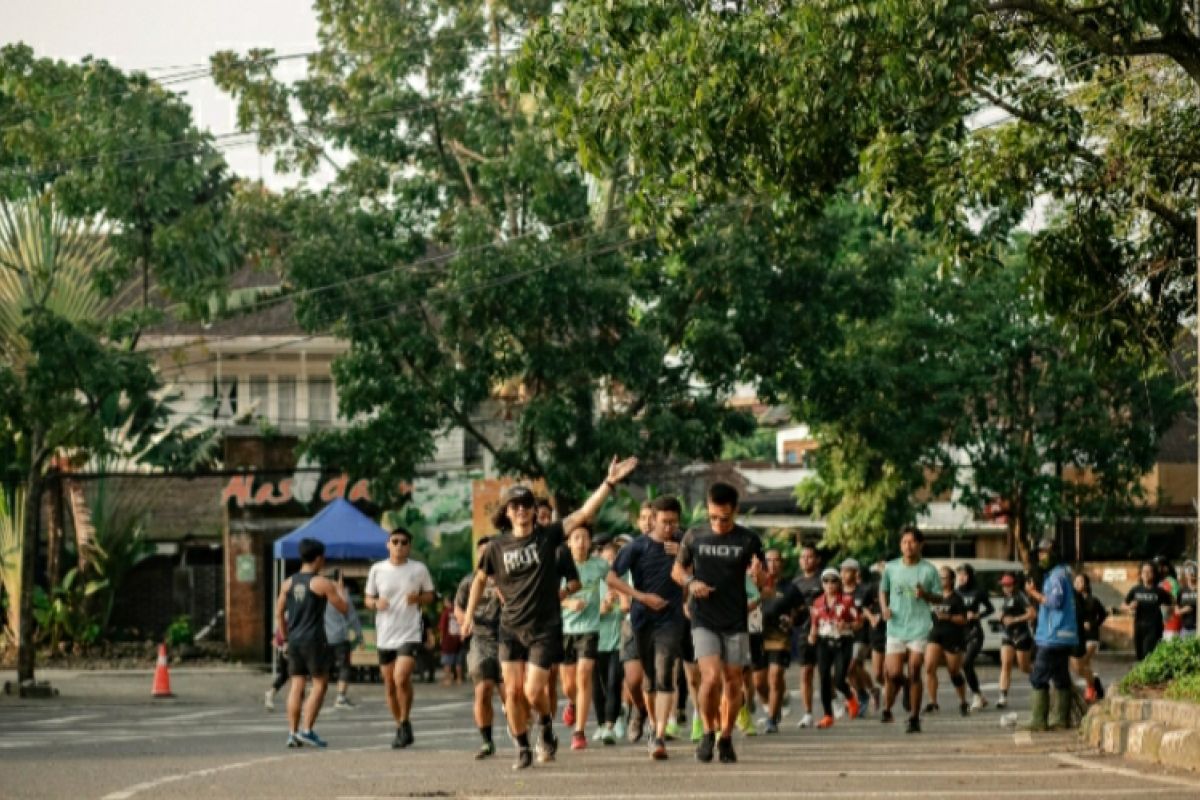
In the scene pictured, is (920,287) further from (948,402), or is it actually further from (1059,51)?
(1059,51)

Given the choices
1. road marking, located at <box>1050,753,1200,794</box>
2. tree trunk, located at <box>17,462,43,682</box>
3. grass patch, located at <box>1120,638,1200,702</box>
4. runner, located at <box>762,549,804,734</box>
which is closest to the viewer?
road marking, located at <box>1050,753,1200,794</box>

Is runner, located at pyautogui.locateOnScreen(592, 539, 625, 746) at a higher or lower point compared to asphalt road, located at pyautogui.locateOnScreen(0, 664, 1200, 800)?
higher

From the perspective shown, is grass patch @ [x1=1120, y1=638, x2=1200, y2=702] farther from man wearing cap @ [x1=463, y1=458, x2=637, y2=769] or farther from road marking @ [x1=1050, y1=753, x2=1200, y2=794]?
man wearing cap @ [x1=463, y1=458, x2=637, y2=769]

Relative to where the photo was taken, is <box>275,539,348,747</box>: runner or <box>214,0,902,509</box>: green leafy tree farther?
<box>214,0,902,509</box>: green leafy tree

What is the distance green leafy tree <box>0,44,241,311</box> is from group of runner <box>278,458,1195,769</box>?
13597mm

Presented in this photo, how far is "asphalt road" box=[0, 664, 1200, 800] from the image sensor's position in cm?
1338

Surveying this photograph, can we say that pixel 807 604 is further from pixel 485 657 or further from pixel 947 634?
pixel 485 657

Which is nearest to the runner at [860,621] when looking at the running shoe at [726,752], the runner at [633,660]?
the runner at [633,660]

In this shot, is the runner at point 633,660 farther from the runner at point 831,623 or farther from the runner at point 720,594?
the runner at point 831,623

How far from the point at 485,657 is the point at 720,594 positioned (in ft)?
6.95

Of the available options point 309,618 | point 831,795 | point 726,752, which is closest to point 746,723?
point 309,618

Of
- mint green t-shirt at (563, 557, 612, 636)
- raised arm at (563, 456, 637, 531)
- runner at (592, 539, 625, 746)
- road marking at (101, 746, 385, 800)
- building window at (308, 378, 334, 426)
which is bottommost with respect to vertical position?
road marking at (101, 746, 385, 800)

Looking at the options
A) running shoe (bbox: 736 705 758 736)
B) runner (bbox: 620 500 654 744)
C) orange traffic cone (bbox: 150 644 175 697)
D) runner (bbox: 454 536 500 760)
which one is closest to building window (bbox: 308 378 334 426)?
orange traffic cone (bbox: 150 644 175 697)

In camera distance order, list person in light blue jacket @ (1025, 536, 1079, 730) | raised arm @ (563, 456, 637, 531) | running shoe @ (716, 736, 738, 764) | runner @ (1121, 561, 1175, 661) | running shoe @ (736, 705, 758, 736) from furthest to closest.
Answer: runner @ (1121, 561, 1175, 661)
running shoe @ (736, 705, 758, 736)
person in light blue jacket @ (1025, 536, 1079, 730)
running shoe @ (716, 736, 738, 764)
raised arm @ (563, 456, 637, 531)
